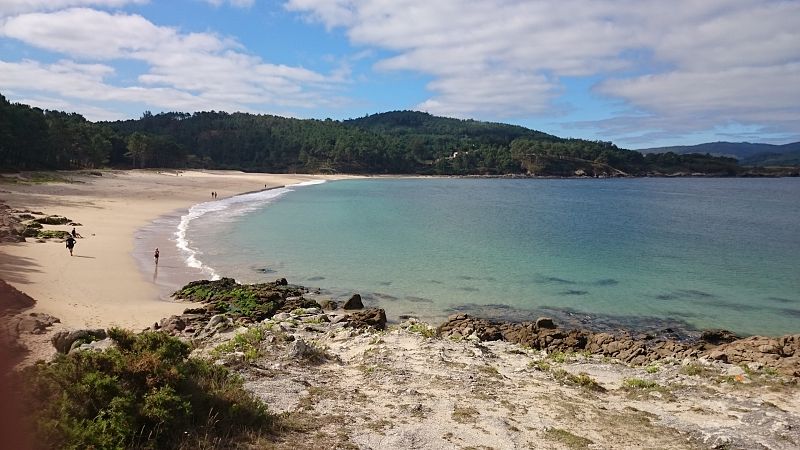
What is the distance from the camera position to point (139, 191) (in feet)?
240

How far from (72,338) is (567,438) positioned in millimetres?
13051

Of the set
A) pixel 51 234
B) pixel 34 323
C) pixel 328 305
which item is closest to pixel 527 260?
pixel 328 305

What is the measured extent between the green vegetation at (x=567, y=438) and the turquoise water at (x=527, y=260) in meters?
13.7

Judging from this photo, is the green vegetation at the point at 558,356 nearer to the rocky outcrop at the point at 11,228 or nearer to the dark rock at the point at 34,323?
the dark rock at the point at 34,323

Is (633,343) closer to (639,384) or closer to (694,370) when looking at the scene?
(694,370)

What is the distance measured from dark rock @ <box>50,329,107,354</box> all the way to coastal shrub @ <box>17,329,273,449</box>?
5.21m

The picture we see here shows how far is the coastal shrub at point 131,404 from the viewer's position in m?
7.19

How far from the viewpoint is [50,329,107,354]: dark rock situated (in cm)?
1366

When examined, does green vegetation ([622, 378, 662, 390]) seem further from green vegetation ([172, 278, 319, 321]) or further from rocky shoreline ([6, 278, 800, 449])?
green vegetation ([172, 278, 319, 321])

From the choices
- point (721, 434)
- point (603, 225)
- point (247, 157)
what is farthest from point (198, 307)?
point (247, 157)

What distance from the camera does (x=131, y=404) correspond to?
7.90 meters

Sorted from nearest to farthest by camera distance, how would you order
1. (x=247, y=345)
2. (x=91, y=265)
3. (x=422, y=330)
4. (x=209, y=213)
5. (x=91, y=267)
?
(x=247, y=345) → (x=422, y=330) → (x=91, y=267) → (x=91, y=265) → (x=209, y=213)

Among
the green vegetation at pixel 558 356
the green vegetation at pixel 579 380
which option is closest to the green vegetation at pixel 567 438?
the green vegetation at pixel 579 380

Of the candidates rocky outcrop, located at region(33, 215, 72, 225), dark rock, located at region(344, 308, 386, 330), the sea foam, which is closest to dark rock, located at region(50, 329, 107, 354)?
dark rock, located at region(344, 308, 386, 330)
